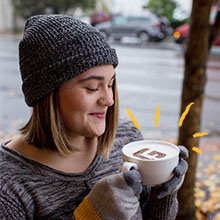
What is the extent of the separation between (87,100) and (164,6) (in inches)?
816

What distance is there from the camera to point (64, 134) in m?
1.41

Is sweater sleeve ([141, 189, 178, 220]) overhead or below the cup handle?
below

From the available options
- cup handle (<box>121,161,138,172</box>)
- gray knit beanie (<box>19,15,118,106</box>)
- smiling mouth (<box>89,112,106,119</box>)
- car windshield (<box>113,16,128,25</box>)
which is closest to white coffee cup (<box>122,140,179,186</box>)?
cup handle (<box>121,161,138,172</box>)

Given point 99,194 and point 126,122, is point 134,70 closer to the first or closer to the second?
point 126,122

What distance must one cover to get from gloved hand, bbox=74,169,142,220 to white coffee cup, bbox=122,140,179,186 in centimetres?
4

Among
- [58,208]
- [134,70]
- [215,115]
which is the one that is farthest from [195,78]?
[134,70]

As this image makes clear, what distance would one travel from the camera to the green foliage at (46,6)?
1590 centimetres

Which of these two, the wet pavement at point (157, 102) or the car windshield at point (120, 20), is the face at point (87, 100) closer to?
the wet pavement at point (157, 102)

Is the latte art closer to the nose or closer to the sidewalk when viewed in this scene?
the nose

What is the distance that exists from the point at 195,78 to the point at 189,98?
0.17m

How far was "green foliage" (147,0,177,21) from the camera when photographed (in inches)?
805

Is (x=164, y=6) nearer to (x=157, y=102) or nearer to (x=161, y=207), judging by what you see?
(x=157, y=102)

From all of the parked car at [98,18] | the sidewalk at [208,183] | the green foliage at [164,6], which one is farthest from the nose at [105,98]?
the parked car at [98,18]

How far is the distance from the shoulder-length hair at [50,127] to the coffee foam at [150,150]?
21 centimetres
